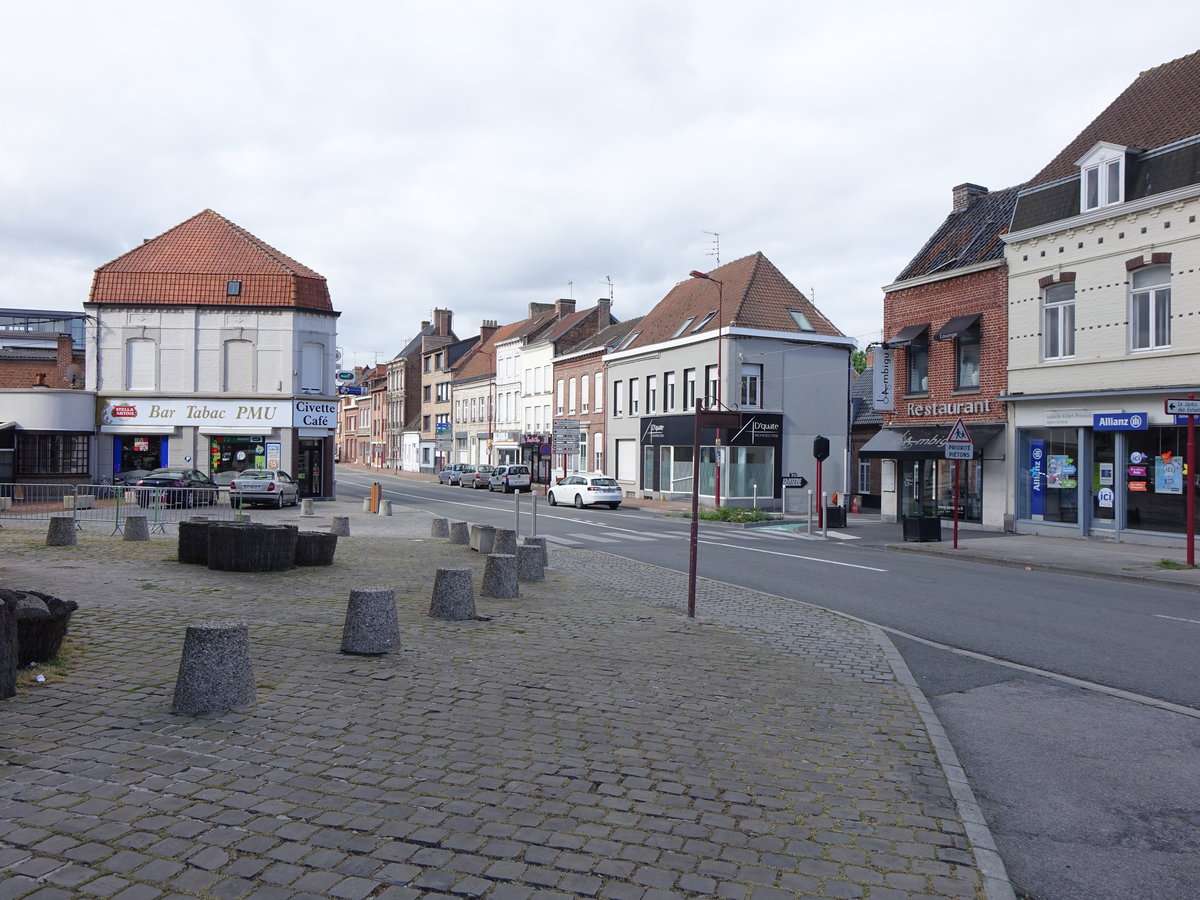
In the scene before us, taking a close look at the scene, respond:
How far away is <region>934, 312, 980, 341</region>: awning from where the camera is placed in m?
24.3

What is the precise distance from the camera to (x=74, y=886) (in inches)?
134

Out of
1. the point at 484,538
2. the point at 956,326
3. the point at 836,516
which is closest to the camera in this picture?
the point at 484,538

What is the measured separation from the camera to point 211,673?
17.8 feet

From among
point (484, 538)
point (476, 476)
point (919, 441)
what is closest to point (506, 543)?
point (484, 538)

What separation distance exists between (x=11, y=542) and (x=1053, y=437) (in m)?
22.7

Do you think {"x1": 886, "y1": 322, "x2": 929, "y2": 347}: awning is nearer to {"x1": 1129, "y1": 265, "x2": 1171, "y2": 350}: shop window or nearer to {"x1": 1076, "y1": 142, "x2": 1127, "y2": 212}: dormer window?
{"x1": 1076, "y1": 142, "x2": 1127, "y2": 212}: dormer window

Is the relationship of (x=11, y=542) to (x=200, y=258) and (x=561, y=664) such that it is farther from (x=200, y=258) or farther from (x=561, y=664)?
(x=200, y=258)

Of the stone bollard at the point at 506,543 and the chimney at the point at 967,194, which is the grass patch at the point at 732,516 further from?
the stone bollard at the point at 506,543

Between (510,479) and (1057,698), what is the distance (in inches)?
1644

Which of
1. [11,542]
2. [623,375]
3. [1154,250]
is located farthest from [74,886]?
[623,375]

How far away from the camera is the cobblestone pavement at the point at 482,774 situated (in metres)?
3.64

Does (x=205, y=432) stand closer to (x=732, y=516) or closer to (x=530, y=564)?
(x=732, y=516)

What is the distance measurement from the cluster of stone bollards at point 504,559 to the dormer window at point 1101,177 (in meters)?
16.3

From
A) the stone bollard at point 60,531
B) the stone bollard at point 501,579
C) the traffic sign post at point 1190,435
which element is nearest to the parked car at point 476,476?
the stone bollard at point 60,531
